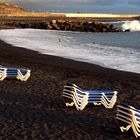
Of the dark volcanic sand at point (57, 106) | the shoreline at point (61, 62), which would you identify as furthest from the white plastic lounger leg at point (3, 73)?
the shoreline at point (61, 62)

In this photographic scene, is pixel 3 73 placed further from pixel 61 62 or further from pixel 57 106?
pixel 61 62

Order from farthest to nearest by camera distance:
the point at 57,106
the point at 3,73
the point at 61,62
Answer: the point at 61,62 < the point at 3,73 < the point at 57,106

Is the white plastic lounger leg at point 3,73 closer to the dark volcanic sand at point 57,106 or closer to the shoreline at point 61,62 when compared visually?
the dark volcanic sand at point 57,106

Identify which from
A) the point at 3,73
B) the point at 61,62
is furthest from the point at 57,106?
the point at 61,62

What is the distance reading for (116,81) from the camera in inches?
804

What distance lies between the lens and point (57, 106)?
14.7 metres

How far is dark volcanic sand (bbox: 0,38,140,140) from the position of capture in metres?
11.6

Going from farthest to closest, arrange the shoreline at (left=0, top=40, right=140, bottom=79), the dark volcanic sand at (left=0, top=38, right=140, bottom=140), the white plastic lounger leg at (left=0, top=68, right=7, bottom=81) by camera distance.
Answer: the shoreline at (left=0, top=40, right=140, bottom=79) < the white plastic lounger leg at (left=0, top=68, right=7, bottom=81) < the dark volcanic sand at (left=0, top=38, right=140, bottom=140)

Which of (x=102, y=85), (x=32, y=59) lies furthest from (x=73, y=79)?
(x=32, y=59)

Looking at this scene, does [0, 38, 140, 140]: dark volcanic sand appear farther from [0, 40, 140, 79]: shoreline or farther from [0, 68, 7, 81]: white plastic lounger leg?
[0, 68, 7, 81]: white plastic lounger leg

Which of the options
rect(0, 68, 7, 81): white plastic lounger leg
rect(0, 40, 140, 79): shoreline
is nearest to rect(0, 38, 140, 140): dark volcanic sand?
rect(0, 40, 140, 79): shoreline

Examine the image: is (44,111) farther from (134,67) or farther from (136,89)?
(134,67)

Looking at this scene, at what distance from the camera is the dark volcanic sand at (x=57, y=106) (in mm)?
11562

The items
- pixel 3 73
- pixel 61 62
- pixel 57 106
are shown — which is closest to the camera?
pixel 57 106
